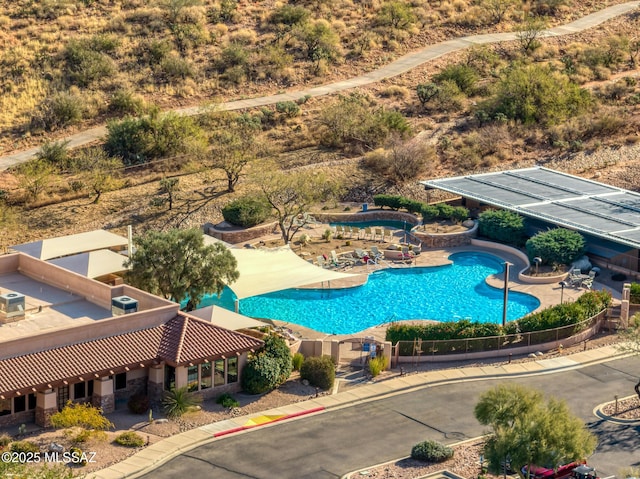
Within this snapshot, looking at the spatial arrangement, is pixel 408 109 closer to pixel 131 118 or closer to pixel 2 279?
pixel 131 118

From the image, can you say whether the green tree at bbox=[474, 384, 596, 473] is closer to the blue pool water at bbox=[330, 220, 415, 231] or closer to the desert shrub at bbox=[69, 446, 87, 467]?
the desert shrub at bbox=[69, 446, 87, 467]

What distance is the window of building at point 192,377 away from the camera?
47.3m

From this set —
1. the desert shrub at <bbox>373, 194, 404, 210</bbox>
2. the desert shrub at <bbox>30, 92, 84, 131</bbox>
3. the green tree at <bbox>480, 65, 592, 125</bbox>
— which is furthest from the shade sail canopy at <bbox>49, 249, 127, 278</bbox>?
the green tree at <bbox>480, 65, 592, 125</bbox>

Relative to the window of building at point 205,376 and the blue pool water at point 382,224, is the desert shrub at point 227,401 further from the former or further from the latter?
the blue pool water at point 382,224

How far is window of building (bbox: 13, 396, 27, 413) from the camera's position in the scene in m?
44.2

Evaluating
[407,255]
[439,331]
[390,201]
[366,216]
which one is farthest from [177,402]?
[390,201]

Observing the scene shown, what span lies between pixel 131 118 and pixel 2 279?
25.5m

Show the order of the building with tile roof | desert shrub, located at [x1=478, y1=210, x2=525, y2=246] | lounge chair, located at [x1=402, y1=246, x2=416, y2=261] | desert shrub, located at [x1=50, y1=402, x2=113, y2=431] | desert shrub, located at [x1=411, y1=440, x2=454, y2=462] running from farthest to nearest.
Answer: desert shrub, located at [x1=478, y1=210, x2=525, y2=246] < lounge chair, located at [x1=402, y1=246, x2=416, y2=261] < the building with tile roof < desert shrub, located at [x1=50, y1=402, x2=113, y2=431] < desert shrub, located at [x1=411, y1=440, x2=454, y2=462]

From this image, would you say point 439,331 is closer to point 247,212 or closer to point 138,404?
point 138,404

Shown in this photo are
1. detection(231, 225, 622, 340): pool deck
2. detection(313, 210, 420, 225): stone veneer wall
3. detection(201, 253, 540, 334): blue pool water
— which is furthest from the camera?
detection(313, 210, 420, 225): stone veneer wall

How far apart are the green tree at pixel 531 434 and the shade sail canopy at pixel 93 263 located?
23.0 meters

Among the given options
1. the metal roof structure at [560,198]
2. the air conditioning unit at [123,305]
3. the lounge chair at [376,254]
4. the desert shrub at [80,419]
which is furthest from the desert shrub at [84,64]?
the desert shrub at [80,419]

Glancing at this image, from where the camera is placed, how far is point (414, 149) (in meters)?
76.2

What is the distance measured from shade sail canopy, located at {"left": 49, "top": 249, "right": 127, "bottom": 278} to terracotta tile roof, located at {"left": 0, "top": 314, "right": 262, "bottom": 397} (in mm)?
8692
